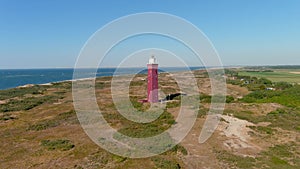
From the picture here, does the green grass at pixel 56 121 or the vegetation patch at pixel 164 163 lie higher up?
the green grass at pixel 56 121

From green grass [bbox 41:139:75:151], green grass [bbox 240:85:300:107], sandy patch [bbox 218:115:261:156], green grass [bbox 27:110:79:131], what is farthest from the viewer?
green grass [bbox 240:85:300:107]

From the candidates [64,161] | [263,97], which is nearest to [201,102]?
[263,97]

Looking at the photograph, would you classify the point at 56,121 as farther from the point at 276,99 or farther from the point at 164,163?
the point at 276,99

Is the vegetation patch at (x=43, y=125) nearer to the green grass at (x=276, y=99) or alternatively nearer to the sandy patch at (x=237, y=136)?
the sandy patch at (x=237, y=136)

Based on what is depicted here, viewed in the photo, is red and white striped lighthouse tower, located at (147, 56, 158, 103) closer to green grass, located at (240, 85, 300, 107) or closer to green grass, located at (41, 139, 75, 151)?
green grass, located at (240, 85, 300, 107)

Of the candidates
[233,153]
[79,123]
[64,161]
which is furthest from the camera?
[79,123]

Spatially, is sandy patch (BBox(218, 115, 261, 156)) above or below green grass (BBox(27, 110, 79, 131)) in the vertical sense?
below

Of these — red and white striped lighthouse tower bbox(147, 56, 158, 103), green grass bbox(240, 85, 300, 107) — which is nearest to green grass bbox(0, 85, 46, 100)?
red and white striped lighthouse tower bbox(147, 56, 158, 103)

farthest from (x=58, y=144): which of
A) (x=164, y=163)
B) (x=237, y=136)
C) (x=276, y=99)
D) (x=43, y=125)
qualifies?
(x=276, y=99)

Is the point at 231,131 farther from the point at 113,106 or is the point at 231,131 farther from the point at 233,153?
the point at 113,106

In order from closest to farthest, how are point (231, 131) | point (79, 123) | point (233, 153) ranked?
point (233, 153) → point (231, 131) → point (79, 123)

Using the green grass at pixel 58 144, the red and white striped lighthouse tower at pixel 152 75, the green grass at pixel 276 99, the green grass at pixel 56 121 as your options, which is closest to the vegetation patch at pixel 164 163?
the green grass at pixel 58 144
